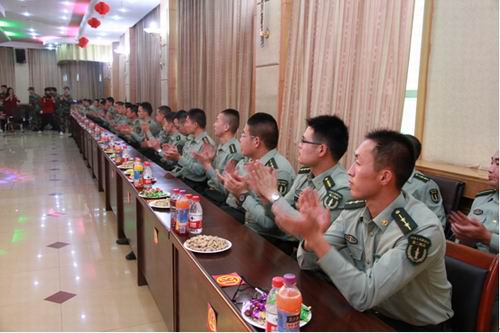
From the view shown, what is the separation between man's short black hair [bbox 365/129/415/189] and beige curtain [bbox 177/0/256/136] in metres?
3.59

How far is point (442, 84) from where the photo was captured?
9.36 feet

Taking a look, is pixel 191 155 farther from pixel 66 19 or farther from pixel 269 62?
pixel 66 19

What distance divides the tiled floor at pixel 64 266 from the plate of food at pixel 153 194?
0.71 meters

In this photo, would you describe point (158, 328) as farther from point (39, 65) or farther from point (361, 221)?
point (39, 65)

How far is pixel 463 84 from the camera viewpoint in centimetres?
271

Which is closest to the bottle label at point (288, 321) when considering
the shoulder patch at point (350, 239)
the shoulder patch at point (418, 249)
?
the shoulder patch at point (418, 249)

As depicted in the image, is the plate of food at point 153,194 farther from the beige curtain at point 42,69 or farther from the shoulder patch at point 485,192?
the beige curtain at point 42,69

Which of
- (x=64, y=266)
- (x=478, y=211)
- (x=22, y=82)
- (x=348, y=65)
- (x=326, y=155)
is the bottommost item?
(x=64, y=266)

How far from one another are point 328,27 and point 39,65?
54.1 ft

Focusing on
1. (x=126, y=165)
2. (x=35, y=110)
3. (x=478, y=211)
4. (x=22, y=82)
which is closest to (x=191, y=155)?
(x=126, y=165)

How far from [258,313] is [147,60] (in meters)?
9.68

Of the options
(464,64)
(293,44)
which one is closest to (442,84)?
(464,64)

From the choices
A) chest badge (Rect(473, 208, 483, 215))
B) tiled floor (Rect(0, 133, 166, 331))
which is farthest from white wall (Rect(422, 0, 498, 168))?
tiled floor (Rect(0, 133, 166, 331))

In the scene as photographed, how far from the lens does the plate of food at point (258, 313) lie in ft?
3.94
